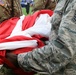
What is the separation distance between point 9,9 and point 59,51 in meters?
1.17

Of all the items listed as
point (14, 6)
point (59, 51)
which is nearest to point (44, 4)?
point (14, 6)

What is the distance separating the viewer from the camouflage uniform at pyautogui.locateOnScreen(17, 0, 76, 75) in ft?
4.64

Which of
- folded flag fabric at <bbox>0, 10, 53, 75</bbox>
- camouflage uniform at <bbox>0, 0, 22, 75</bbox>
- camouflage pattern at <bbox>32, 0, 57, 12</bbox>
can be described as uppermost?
folded flag fabric at <bbox>0, 10, 53, 75</bbox>

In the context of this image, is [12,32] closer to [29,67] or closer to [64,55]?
[29,67]

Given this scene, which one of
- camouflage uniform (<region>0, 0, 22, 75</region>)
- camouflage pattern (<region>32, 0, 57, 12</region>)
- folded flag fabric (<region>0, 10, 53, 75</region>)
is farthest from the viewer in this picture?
camouflage pattern (<region>32, 0, 57, 12</region>)

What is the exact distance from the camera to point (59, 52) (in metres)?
1.45

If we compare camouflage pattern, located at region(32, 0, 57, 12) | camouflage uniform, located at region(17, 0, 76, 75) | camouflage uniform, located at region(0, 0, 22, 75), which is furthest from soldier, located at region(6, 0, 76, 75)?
camouflage pattern, located at region(32, 0, 57, 12)

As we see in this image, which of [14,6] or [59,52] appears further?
[14,6]

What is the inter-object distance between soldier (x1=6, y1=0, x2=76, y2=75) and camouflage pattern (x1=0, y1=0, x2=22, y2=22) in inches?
34.1

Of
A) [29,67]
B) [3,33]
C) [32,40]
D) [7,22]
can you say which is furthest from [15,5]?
[29,67]

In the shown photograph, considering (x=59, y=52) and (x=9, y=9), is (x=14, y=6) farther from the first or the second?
(x=59, y=52)

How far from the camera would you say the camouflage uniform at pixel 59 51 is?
1.41 m

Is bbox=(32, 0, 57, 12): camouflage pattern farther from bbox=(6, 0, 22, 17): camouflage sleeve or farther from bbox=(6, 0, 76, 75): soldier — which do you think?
bbox=(6, 0, 76, 75): soldier

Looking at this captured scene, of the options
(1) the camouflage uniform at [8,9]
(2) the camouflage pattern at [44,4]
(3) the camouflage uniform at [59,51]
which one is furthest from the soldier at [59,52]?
(2) the camouflage pattern at [44,4]
